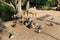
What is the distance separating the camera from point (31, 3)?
18438 millimetres

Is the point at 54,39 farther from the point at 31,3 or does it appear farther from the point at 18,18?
the point at 31,3

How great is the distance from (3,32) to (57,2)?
8959 millimetres

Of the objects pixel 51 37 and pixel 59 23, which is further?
pixel 59 23

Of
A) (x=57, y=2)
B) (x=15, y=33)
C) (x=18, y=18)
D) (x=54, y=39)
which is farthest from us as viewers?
(x=57, y=2)

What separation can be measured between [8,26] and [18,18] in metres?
1.97

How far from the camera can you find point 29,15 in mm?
12898

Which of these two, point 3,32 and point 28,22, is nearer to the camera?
point 3,32

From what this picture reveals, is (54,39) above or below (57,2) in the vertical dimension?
below

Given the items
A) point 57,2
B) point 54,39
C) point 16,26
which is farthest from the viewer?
point 57,2

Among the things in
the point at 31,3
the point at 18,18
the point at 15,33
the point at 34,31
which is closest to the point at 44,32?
the point at 34,31

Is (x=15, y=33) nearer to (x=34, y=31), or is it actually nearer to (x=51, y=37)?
(x=34, y=31)

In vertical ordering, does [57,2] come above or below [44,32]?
above

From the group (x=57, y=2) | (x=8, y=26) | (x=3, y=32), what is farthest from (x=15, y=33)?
(x=57, y=2)

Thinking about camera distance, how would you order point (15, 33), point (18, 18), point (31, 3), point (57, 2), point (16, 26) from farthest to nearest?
point (31, 3), point (57, 2), point (18, 18), point (16, 26), point (15, 33)
